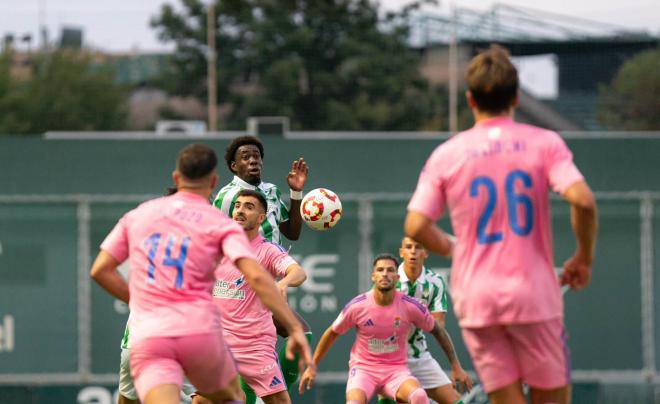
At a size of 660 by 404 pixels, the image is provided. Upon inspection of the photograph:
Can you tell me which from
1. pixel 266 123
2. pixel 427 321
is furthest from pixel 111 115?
pixel 427 321

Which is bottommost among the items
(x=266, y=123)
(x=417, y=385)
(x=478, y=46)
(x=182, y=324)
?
(x=417, y=385)

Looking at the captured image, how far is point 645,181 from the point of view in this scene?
18.4m

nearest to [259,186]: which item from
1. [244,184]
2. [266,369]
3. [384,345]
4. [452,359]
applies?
[244,184]

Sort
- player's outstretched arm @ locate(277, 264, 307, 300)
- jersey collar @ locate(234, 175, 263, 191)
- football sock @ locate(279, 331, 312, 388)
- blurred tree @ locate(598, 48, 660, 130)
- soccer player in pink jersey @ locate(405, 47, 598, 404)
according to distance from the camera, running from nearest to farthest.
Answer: soccer player in pink jersey @ locate(405, 47, 598, 404) < player's outstretched arm @ locate(277, 264, 307, 300) < jersey collar @ locate(234, 175, 263, 191) < football sock @ locate(279, 331, 312, 388) < blurred tree @ locate(598, 48, 660, 130)

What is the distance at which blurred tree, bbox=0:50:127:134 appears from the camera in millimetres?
30844

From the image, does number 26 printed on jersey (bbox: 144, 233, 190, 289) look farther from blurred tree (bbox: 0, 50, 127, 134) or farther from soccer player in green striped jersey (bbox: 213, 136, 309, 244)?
blurred tree (bbox: 0, 50, 127, 134)

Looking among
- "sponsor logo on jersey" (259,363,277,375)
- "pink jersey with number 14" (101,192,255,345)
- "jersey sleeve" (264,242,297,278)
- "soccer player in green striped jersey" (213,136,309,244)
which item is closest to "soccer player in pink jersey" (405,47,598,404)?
"pink jersey with number 14" (101,192,255,345)

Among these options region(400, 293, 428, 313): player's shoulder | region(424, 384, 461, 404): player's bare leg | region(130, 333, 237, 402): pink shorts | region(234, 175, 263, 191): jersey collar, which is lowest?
region(424, 384, 461, 404): player's bare leg

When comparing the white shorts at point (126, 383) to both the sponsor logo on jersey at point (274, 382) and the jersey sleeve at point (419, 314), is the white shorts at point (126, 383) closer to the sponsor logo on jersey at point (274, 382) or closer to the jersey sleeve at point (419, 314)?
the sponsor logo on jersey at point (274, 382)

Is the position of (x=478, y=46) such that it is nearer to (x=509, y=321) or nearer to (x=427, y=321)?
(x=427, y=321)

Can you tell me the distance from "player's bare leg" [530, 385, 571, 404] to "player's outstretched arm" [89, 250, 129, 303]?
2.11 meters

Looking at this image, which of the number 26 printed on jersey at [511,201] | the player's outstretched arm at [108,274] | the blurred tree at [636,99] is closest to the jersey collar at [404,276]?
the player's outstretched arm at [108,274]

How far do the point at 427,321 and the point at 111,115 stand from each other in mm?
22958

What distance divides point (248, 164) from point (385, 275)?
64.6 inches
